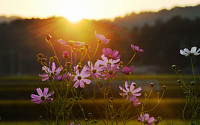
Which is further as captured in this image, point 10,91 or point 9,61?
point 9,61

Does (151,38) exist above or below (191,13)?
below

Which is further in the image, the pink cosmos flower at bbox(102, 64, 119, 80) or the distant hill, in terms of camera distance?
the distant hill

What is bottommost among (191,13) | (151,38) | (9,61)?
(9,61)

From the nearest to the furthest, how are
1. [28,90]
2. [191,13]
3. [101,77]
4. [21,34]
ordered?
[101,77]
[28,90]
[21,34]
[191,13]

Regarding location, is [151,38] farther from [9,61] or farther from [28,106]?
[28,106]

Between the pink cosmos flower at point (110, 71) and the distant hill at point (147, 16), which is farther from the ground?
the distant hill at point (147, 16)

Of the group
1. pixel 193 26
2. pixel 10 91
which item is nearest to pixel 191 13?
pixel 193 26

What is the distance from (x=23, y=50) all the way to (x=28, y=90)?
2219 inches

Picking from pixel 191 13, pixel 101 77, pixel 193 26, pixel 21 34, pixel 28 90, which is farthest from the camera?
pixel 191 13

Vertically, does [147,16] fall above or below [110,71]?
above

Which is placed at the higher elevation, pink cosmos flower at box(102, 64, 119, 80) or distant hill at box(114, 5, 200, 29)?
distant hill at box(114, 5, 200, 29)

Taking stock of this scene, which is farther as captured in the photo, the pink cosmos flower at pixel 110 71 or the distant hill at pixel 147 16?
the distant hill at pixel 147 16

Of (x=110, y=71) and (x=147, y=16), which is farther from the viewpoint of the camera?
(x=147, y=16)

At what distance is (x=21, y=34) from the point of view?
7075 centimetres
